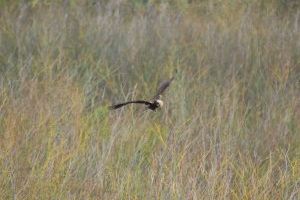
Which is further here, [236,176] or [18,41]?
[18,41]

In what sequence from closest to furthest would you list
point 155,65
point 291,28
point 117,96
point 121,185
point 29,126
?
1. point 121,185
2. point 29,126
3. point 117,96
4. point 155,65
5. point 291,28

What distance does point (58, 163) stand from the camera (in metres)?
2.40

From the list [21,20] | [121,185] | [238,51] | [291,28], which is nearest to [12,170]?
[121,185]

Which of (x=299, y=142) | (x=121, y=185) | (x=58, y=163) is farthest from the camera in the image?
(x=299, y=142)

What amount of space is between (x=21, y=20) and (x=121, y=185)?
3.03 meters

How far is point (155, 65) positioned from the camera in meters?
4.12

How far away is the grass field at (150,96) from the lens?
233 centimetres

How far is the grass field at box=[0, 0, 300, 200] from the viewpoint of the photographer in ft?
7.64

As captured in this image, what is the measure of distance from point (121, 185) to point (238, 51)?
2338mm

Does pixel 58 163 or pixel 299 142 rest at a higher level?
pixel 58 163

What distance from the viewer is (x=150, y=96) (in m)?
3.74

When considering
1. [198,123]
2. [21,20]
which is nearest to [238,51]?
[198,123]

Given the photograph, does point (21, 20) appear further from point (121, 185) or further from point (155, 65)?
point (121, 185)

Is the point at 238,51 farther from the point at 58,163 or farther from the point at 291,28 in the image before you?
the point at 58,163
